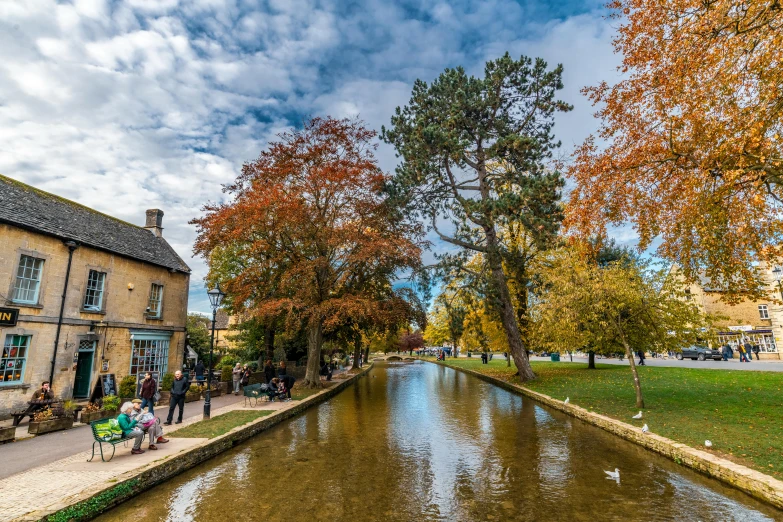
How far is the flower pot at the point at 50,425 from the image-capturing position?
11094mm

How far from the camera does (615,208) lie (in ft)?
39.9

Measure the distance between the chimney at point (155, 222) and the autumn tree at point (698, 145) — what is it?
2432cm

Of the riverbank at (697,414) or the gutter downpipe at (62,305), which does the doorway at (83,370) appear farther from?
the riverbank at (697,414)

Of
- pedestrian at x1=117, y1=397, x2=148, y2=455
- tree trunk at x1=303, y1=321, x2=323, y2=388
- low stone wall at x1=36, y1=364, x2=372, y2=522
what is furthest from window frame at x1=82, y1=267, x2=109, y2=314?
pedestrian at x1=117, y1=397, x2=148, y2=455

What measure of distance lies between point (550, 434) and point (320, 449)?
6570 mm

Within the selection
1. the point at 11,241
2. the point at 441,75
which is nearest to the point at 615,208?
the point at 441,75

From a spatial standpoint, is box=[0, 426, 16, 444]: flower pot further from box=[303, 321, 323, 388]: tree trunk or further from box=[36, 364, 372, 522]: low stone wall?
box=[303, 321, 323, 388]: tree trunk

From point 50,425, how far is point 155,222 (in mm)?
16550

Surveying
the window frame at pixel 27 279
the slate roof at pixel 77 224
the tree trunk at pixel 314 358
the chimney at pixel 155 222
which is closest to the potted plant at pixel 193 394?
the tree trunk at pixel 314 358

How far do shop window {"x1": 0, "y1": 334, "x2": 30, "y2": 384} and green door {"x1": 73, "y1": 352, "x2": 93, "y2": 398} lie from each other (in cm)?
246

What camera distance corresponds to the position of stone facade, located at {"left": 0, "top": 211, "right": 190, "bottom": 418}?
14141mm

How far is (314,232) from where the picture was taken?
2180 cm

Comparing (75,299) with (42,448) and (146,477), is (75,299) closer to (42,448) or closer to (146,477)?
(42,448)

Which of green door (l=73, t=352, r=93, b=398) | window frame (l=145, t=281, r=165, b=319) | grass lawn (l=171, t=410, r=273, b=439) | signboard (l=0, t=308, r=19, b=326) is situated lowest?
grass lawn (l=171, t=410, r=273, b=439)
